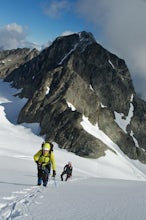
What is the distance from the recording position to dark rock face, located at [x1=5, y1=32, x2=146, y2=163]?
85875 millimetres

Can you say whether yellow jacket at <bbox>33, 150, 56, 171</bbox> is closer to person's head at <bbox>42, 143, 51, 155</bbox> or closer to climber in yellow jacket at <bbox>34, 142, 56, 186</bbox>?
climber in yellow jacket at <bbox>34, 142, 56, 186</bbox>

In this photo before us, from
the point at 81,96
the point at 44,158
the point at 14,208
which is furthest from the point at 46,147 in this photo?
the point at 81,96

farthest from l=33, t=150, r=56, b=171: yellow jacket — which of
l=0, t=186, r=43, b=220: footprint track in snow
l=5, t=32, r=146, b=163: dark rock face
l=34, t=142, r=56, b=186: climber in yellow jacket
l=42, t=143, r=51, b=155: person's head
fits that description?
l=5, t=32, r=146, b=163: dark rock face

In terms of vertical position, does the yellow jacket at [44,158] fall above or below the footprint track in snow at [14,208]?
above

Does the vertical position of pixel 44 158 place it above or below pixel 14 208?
above

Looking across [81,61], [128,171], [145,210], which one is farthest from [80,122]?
[145,210]

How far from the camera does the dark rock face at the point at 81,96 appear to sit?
85875 mm

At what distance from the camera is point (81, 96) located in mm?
99875

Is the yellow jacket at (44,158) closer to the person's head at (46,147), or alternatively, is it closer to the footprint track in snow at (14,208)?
the person's head at (46,147)

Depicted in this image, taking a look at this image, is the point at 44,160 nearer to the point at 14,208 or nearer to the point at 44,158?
the point at 44,158

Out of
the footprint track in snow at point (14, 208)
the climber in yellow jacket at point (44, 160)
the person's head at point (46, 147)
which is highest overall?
the person's head at point (46, 147)

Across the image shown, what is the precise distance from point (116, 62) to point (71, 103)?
3814 cm

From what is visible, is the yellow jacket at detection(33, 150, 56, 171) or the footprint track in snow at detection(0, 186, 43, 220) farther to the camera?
the yellow jacket at detection(33, 150, 56, 171)

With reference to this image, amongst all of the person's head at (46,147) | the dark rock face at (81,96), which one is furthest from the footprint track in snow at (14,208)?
the dark rock face at (81,96)
